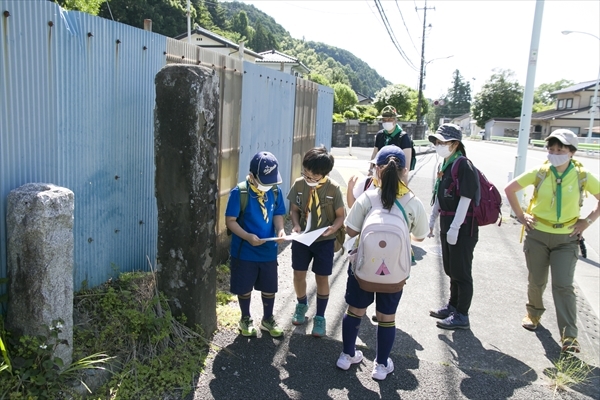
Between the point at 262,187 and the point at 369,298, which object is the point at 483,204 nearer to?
the point at 369,298

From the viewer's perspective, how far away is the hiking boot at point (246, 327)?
4.04 metres

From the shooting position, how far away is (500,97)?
7344 cm

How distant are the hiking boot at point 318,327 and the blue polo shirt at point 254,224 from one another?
719 mm

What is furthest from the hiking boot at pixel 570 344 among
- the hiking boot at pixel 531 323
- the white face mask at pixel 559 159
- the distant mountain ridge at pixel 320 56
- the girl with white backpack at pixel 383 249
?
the distant mountain ridge at pixel 320 56

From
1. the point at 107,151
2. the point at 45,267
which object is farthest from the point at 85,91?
the point at 45,267

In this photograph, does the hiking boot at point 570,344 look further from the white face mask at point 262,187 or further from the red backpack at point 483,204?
the white face mask at point 262,187

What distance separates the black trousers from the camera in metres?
4.43

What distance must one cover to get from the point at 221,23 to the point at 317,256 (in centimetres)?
7517

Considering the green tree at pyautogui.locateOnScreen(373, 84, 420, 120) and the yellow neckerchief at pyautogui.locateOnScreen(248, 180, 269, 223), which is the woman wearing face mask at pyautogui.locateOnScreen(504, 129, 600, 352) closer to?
the yellow neckerchief at pyautogui.locateOnScreen(248, 180, 269, 223)

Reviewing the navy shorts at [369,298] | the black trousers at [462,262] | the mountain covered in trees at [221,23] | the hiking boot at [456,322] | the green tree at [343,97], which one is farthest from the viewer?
the green tree at [343,97]

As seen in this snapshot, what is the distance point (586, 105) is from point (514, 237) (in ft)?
186

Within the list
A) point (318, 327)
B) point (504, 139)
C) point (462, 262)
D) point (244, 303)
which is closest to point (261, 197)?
point (244, 303)

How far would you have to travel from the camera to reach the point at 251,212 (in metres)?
3.85

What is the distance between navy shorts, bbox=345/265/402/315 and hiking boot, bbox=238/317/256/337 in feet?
3.13
